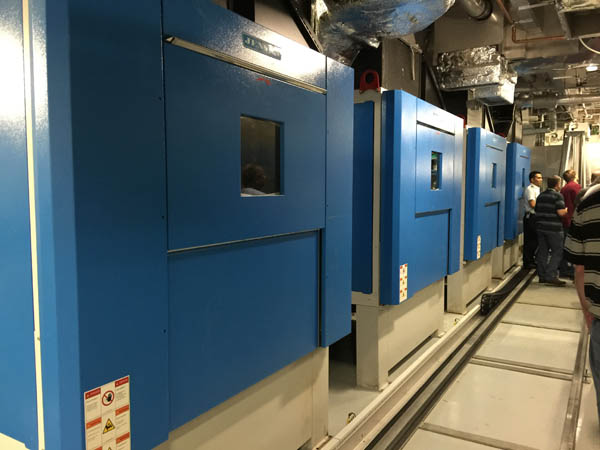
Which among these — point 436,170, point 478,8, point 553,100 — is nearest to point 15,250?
point 436,170

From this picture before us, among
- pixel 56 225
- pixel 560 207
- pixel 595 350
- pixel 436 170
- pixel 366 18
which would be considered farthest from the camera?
pixel 560 207

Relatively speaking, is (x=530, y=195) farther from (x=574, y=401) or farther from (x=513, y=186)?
(x=574, y=401)

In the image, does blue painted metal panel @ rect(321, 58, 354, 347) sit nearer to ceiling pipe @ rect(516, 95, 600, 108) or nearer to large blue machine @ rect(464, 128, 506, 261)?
large blue machine @ rect(464, 128, 506, 261)

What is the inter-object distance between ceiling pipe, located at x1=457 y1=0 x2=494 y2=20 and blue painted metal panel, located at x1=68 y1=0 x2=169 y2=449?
3.40 m

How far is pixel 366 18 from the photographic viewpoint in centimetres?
267

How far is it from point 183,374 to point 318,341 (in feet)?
2.87

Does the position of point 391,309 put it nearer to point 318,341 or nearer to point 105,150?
point 318,341

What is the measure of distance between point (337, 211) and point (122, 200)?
1.22 metres

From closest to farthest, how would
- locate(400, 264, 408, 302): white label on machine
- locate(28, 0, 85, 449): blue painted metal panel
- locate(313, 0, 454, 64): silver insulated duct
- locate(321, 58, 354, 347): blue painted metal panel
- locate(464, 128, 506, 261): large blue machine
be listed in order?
locate(28, 0, 85, 449): blue painted metal panel
locate(321, 58, 354, 347): blue painted metal panel
locate(313, 0, 454, 64): silver insulated duct
locate(400, 264, 408, 302): white label on machine
locate(464, 128, 506, 261): large blue machine

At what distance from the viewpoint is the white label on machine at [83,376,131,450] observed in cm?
118

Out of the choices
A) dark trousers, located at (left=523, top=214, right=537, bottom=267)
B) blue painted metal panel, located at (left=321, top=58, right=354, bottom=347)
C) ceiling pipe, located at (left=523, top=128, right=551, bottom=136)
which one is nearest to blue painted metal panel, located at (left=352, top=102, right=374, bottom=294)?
blue painted metal panel, located at (left=321, top=58, right=354, bottom=347)

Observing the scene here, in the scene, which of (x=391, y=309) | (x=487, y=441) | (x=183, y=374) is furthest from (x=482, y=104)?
(x=183, y=374)

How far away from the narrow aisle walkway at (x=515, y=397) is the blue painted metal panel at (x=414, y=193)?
79 centimetres

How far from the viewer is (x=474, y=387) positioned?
10.9 ft
